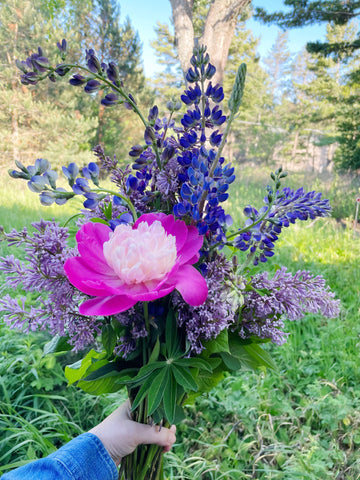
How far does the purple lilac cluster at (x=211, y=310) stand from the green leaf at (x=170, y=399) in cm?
9

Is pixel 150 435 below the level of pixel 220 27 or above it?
below

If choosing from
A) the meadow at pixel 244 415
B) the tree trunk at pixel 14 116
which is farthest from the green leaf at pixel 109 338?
the tree trunk at pixel 14 116

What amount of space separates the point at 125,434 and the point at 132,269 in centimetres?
45

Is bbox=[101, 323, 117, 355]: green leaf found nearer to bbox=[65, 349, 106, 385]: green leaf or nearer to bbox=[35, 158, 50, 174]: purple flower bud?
bbox=[65, 349, 106, 385]: green leaf

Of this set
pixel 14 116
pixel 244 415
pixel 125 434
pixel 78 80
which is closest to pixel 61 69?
pixel 78 80

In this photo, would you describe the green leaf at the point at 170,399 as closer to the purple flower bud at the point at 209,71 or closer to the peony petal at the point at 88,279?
the peony petal at the point at 88,279

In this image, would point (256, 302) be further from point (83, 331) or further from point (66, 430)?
point (66, 430)

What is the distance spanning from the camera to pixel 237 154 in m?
32.0

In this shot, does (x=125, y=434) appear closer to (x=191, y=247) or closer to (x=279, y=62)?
(x=191, y=247)

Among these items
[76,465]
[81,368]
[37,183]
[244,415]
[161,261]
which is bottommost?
[244,415]

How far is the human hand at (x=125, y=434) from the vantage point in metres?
0.75

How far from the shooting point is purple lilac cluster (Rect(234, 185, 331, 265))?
0.63 meters

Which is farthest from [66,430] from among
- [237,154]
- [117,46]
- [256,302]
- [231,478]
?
[237,154]

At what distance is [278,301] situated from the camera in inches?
25.3
